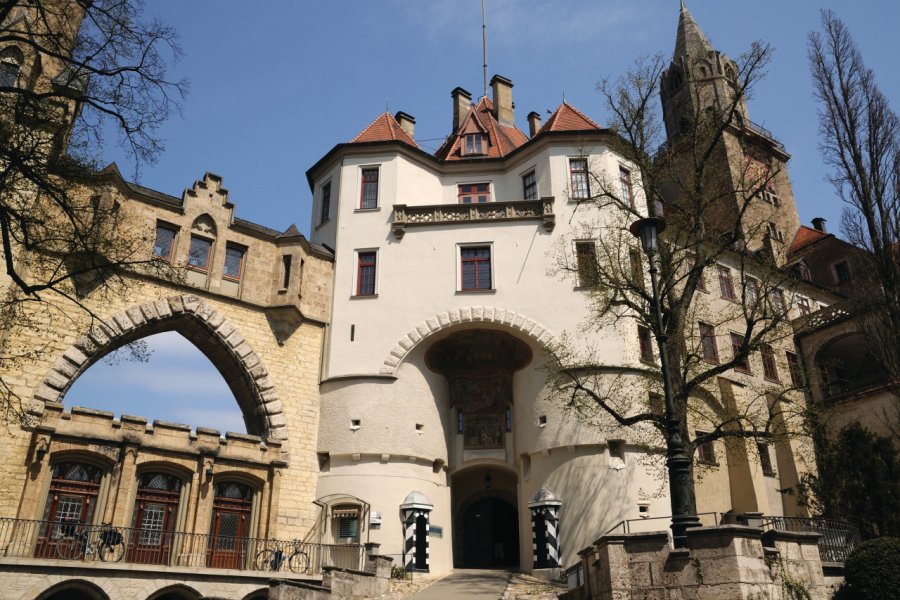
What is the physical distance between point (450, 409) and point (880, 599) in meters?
15.1

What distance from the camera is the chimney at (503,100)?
36438 millimetres

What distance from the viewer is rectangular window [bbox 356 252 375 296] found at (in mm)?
26953

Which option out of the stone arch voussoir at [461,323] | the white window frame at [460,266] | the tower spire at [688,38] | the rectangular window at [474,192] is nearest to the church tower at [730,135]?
the tower spire at [688,38]

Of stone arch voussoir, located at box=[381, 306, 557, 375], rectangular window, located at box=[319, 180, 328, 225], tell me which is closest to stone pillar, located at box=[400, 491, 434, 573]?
stone arch voussoir, located at box=[381, 306, 557, 375]

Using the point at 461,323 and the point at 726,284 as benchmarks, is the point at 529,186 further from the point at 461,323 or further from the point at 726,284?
the point at 726,284

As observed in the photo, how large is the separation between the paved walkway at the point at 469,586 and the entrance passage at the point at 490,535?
2109 mm

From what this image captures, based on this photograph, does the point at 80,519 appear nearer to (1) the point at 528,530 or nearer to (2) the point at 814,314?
(1) the point at 528,530

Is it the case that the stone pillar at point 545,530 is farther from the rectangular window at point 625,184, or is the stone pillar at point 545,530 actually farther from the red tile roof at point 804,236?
the red tile roof at point 804,236

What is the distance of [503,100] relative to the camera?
36.8 meters

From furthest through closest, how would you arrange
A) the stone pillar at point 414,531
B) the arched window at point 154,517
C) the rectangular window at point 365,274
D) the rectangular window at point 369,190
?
the rectangular window at point 369,190
the rectangular window at point 365,274
the stone pillar at point 414,531
the arched window at point 154,517

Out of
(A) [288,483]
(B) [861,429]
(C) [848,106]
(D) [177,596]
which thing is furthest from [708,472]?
(D) [177,596]

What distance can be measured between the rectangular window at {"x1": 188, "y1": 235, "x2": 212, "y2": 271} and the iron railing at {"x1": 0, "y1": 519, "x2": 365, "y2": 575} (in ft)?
29.0

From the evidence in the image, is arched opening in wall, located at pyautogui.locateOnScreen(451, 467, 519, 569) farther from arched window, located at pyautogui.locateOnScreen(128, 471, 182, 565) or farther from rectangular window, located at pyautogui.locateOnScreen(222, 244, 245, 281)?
rectangular window, located at pyautogui.locateOnScreen(222, 244, 245, 281)

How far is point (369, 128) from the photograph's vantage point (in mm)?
31062
